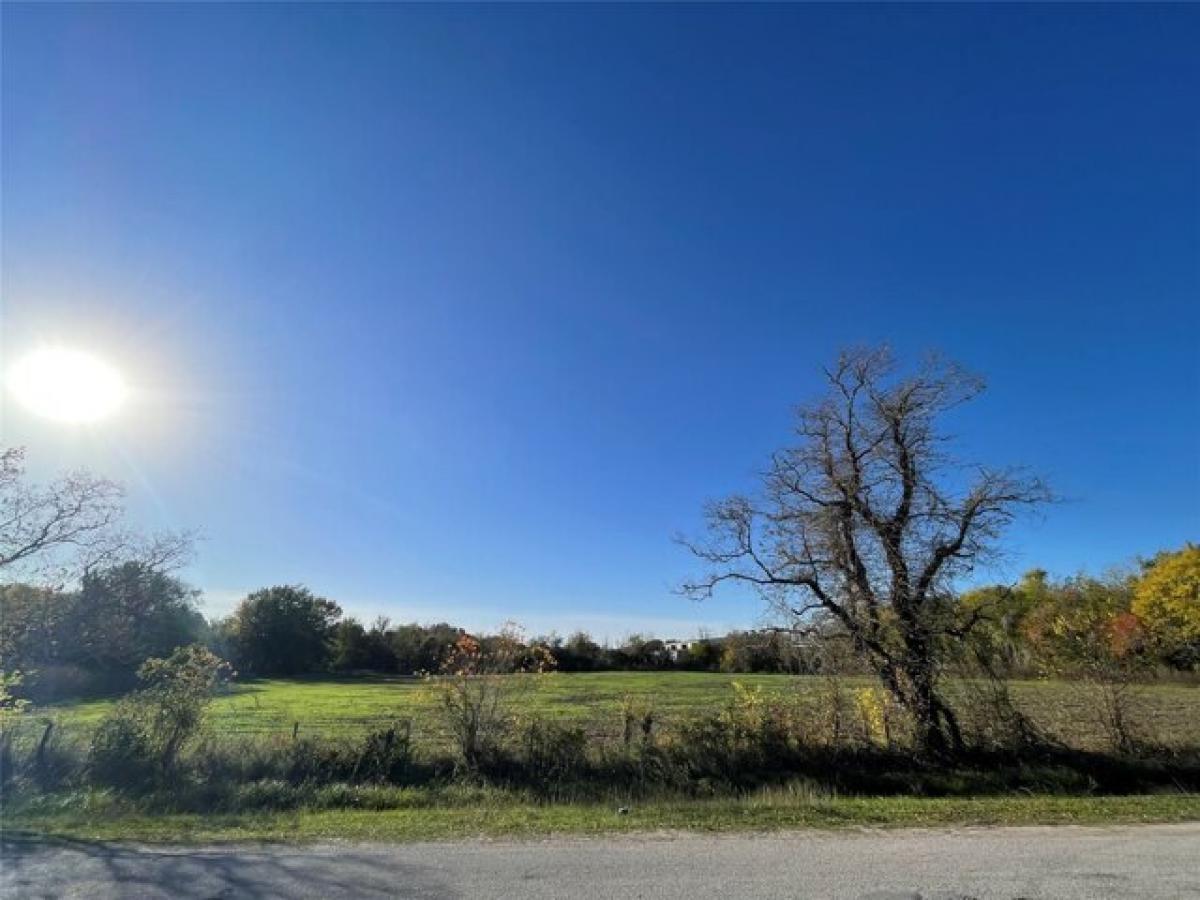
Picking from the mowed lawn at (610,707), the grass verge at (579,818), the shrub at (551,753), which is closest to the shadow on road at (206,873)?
the grass verge at (579,818)

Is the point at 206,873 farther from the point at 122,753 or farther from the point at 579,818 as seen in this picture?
the point at 122,753

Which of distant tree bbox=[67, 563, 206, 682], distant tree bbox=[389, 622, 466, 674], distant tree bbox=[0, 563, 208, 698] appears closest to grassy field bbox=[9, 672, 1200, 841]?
distant tree bbox=[0, 563, 208, 698]

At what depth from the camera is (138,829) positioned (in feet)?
33.2

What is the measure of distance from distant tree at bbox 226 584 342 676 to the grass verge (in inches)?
3371

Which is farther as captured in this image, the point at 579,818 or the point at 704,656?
the point at 704,656

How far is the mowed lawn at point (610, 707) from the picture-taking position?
17.4 metres

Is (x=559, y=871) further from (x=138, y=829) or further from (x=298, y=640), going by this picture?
(x=298, y=640)

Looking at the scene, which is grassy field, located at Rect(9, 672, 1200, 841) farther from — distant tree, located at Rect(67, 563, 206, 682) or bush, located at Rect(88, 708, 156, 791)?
distant tree, located at Rect(67, 563, 206, 682)

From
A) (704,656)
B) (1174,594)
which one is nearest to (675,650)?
(704,656)

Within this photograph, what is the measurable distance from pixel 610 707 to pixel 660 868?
2833 cm

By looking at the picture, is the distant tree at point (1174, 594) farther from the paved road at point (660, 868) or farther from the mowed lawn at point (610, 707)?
the paved road at point (660, 868)

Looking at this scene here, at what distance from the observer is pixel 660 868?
7.82m

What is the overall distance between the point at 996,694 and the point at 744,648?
21.5 feet

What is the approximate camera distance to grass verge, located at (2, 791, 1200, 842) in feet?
32.0
